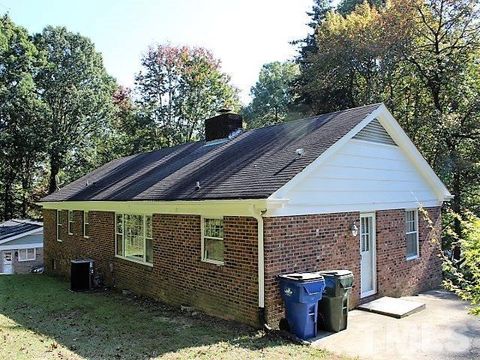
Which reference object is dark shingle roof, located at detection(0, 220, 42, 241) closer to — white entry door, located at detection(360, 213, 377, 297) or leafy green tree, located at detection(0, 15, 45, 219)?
leafy green tree, located at detection(0, 15, 45, 219)

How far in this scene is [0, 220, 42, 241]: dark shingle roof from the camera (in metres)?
27.6

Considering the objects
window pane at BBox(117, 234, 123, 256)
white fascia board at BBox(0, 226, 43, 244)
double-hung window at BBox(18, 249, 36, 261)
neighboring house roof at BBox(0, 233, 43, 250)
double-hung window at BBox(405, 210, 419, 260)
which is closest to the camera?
double-hung window at BBox(405, 210, 419, 260)

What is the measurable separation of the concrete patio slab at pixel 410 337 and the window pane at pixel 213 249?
267cm

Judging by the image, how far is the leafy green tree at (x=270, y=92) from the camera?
49.0 metres

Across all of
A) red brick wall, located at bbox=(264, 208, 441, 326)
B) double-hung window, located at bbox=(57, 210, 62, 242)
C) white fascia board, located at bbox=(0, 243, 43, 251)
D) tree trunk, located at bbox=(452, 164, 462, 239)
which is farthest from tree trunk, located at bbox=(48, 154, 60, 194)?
red brick wall, located at bbox=(264, 208, 441, 326)

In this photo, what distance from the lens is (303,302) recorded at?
7.70 metres

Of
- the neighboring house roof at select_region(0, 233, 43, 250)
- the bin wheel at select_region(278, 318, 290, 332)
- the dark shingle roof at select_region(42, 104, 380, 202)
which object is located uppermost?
the dark shingle roof at select_region(42, 104, 380, 202)

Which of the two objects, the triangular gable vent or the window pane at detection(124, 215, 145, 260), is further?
the window pane at detection(124, 215, 145, 260)

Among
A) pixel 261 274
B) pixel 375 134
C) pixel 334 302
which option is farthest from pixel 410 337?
pixel 375 134

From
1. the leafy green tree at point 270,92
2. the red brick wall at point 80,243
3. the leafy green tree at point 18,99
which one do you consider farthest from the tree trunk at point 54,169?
the leafy green tree at point 270,92

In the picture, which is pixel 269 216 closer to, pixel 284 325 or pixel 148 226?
pixel 284 325

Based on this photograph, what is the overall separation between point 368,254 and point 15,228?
1008 inches

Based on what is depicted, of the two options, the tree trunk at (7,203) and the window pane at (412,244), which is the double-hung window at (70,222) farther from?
the tree trunk at (7,203)

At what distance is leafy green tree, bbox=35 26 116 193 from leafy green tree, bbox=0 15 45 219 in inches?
39.9
